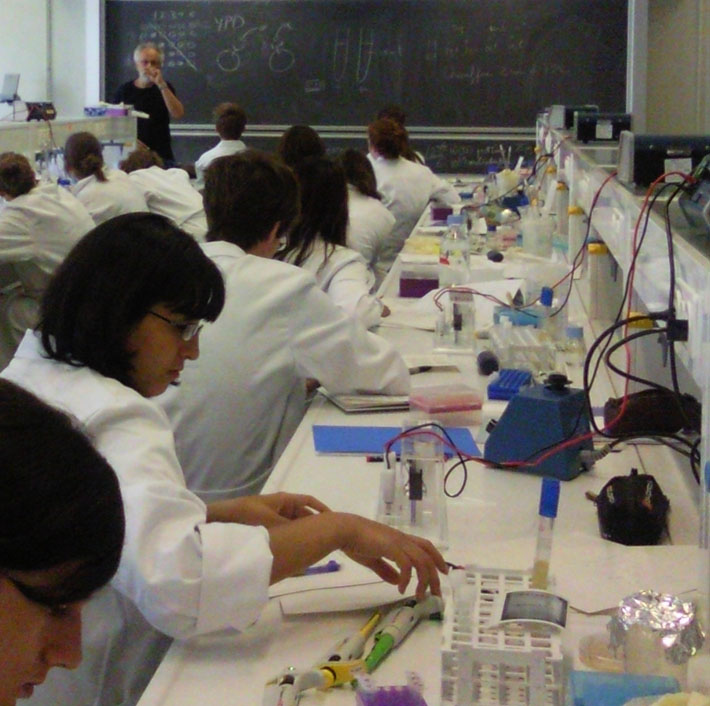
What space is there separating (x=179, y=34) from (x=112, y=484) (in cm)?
784

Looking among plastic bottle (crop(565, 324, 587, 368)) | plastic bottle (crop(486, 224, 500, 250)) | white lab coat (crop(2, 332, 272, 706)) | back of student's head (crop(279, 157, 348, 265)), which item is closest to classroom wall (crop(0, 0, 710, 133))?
plastic bottle (crop(486, 224, 500, 250))

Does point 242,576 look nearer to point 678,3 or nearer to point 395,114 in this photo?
point 395,114

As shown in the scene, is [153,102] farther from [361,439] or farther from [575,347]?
[361,439]

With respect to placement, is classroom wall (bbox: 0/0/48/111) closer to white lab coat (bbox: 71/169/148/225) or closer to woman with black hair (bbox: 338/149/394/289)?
white lab coat (bbox: 71/169/148/225)

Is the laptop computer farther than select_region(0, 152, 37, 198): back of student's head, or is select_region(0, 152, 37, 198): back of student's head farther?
the laptop computer

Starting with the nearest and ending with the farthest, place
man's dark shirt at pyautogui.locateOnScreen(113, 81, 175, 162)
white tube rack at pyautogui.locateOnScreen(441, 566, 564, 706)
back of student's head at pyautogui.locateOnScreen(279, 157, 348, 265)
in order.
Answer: white tube rack at pyautogui.locateOnScreen(441, 566, 564, 706) → back of student's head at pyautogui.locateOnScreen(279, 157, 348, 265) → man's dark shirt at pyautogui.locateOnScreen(113, 81, 175, 162)

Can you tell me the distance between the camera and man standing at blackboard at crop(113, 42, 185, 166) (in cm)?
757

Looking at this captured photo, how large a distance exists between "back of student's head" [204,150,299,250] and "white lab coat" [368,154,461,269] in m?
3.50

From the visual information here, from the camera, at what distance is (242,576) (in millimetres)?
1287

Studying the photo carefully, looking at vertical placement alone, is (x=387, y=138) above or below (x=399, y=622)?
above

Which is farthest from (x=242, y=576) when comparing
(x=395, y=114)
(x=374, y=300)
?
(x=395, y=114)

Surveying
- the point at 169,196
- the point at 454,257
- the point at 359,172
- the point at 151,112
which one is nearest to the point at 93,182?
the point at 169,196

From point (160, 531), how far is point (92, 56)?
7.63 metres

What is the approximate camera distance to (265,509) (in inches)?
62.1
